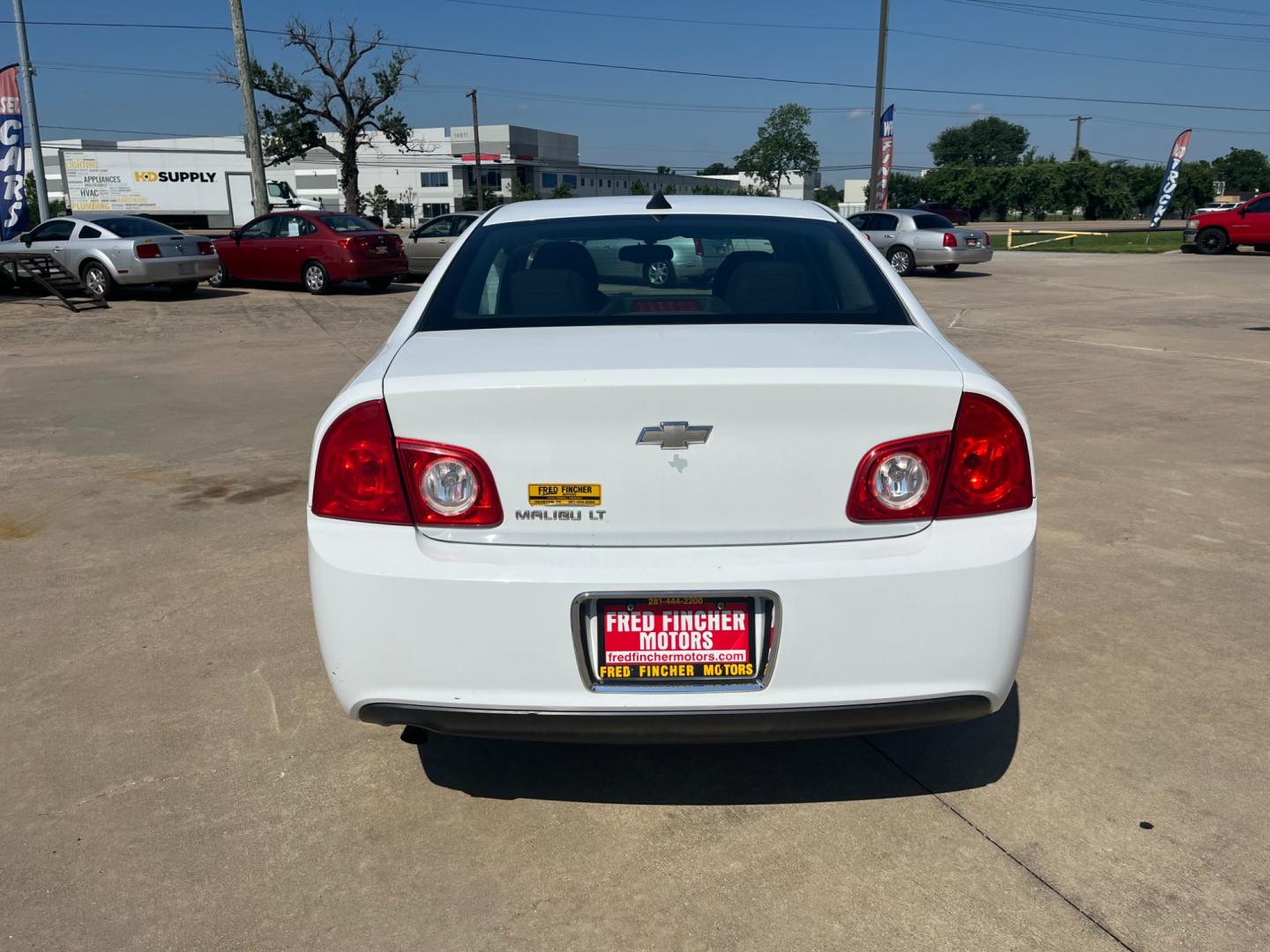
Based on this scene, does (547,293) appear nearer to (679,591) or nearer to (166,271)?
(679,591)

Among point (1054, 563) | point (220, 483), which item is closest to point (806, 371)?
point (1054, 563)

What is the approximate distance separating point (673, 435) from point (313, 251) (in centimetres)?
1766

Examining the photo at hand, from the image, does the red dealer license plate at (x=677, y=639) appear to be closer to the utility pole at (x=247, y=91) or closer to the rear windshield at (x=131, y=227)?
the rear windshield at (x=131, y=227)

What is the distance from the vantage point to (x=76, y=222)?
679 inches

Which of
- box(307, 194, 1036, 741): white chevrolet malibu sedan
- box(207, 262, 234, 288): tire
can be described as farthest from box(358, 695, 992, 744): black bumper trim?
box(207, 262, 234, 288): tire

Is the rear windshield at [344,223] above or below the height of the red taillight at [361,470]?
above

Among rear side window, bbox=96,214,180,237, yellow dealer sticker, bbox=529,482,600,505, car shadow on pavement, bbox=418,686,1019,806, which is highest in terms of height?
rear side window, bbox=96,214,180,237

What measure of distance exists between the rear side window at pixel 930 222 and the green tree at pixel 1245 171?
120247 mm

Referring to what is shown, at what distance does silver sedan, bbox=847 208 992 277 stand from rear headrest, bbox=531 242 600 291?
20.6 metres

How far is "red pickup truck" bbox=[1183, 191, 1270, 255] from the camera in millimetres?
27125

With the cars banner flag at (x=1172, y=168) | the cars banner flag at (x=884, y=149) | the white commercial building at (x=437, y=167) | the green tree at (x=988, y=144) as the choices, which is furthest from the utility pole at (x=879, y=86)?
the green tree at (x=988, y=144)

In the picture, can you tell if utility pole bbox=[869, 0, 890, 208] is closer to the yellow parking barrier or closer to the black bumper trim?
the yellow parking barrier

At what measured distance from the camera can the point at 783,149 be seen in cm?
13088

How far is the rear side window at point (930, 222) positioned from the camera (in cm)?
2300
